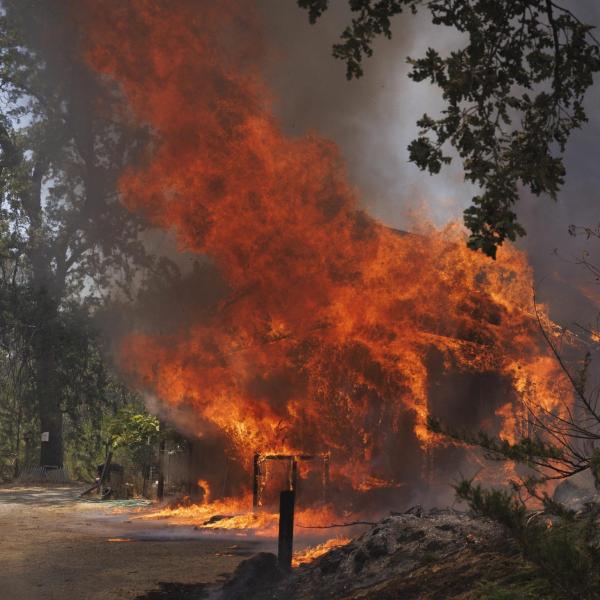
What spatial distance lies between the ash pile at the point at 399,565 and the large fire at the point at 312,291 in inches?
217

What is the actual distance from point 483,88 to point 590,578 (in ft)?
11.7

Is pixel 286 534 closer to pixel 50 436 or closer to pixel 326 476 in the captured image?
pixel 326 476

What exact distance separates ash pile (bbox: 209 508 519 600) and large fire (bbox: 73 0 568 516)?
18.1 feet

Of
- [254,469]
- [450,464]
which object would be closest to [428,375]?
[450,464]

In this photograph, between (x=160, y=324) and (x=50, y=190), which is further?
(x=50, y=190)

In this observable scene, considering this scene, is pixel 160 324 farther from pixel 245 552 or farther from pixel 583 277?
pixel 583 277

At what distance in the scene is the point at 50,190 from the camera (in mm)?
Answer: 31812

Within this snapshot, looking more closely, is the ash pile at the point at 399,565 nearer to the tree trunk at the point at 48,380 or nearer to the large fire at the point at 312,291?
the large fire at the point at 312,291

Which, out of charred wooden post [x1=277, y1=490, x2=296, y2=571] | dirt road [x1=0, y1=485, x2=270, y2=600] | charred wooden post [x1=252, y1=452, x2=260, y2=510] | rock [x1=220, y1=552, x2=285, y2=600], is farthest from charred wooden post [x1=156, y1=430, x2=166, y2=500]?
rock [x1=220, y1=552, x2=285, y2=600]

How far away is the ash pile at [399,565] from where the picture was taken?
7.27m

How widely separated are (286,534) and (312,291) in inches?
258

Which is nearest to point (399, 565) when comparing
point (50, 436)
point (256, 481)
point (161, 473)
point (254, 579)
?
point (254, 579)

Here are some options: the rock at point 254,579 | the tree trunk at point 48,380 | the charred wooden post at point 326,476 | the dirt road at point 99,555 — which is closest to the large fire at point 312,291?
the charred wooden post at point 326,476

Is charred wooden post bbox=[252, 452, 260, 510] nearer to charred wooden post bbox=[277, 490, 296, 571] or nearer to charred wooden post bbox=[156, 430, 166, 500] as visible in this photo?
charred wooden post bbox=[156, 430, 166, 500]
